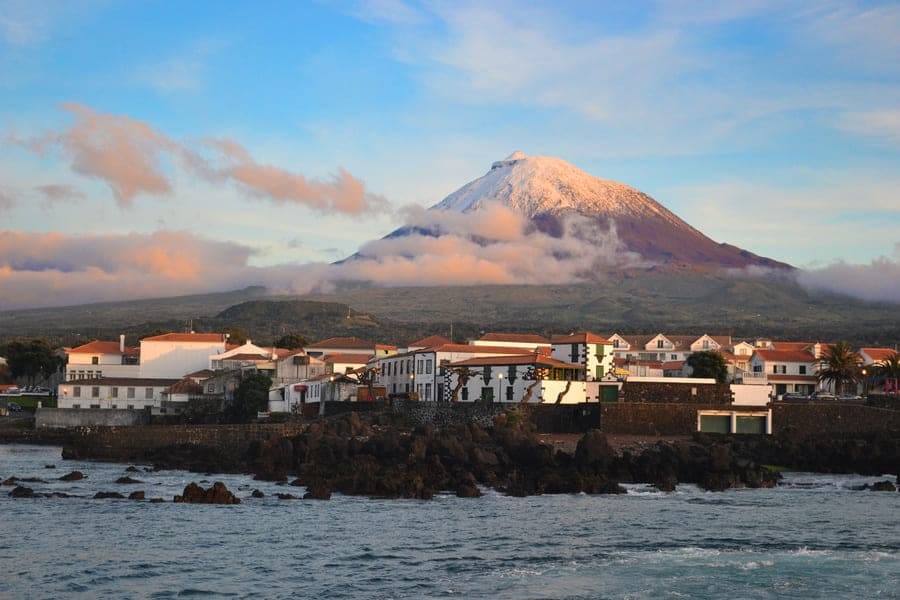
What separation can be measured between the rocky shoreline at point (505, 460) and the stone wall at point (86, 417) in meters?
18.5

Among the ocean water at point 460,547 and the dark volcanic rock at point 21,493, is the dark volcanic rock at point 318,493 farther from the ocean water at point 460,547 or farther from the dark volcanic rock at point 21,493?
the dark volcanic rock at point 21,493

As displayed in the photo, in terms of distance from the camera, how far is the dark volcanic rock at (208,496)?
39.5 metres

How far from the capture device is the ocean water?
2514 centimetres

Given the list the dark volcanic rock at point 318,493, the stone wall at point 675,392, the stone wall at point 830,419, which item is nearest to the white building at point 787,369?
the stone wall at point 830,419

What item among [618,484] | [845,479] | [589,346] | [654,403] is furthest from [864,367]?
[618,484]

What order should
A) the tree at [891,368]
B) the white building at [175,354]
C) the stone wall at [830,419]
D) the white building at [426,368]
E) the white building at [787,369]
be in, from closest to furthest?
1. the stone wall at [830,419]
2. the white building at [426,368]
3. the tree at [891,368]
4. the white building at [175,354]
5. the white building at [787,369]

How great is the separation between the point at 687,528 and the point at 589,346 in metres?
36.5

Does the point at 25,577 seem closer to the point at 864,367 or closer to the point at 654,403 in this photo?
the point at 654,403

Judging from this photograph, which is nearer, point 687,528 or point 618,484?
point 687,528

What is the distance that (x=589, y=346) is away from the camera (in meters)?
69.8

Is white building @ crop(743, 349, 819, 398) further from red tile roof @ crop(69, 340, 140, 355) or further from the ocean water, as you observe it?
the ocean water

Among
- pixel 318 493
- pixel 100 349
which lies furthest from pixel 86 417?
pixel 318 493

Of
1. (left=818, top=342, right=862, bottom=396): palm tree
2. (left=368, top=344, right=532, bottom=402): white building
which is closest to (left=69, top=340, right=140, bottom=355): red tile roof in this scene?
(left=368, top=344, right=532, bottom=402): white building

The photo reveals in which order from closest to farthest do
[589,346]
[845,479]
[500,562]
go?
[500,562], [845,479], [589,346]
